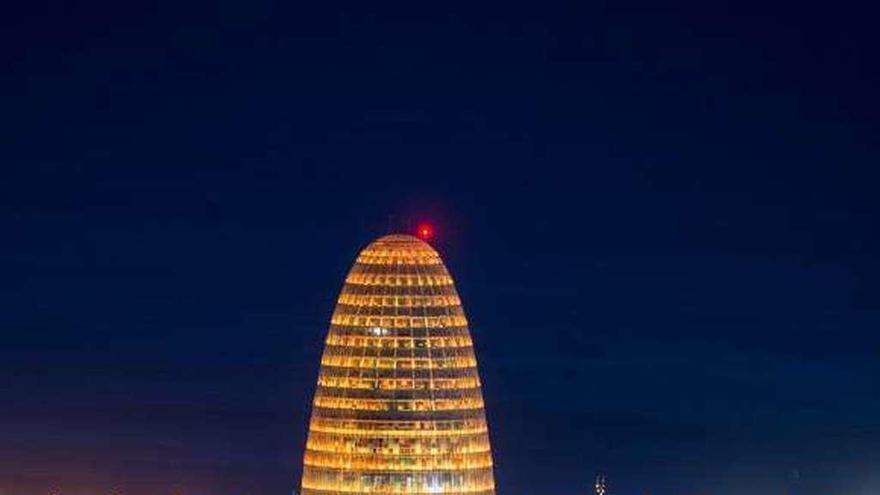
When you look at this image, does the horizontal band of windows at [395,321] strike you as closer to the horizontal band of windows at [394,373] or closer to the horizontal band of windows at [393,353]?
the horizontal band of windows at [393,353]

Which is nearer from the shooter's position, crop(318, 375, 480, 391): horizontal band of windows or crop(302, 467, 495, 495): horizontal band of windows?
crop(318, 375, 480, 391): horizontal band of windows

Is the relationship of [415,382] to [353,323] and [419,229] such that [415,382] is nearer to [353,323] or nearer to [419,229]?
[353,323]

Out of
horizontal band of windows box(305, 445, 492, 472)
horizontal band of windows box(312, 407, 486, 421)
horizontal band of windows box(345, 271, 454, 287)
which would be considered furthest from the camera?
horizontal band of windows box(305, 445, 492, 472)

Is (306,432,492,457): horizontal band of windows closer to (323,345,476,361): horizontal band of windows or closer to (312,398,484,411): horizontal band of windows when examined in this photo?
(312,398,484,411): horizontal band of windows

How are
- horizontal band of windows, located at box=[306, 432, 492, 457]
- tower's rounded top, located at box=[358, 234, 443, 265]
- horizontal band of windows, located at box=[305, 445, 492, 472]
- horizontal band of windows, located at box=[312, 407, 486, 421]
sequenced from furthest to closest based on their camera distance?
horizontal band of windows, located at box=[305, 445, 492, 472] < horizontal band of windows, located at box=[306, 432, 492, 457] < tower's rounded top, located at box=[358, 234, 443, 265] < horizontal band of windows, located at box=[312, 407, 486, 421]

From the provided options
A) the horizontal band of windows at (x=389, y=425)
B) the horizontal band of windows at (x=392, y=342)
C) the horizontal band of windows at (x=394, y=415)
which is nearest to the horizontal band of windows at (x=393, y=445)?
the horizontal band of windows at (x=389, y=425)

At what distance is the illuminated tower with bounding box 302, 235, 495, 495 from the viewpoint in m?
185

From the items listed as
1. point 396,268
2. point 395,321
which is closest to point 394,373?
point 395,321

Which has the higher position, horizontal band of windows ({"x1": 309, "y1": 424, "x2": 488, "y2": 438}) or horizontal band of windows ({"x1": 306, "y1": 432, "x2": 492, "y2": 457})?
horizontal band of windows ({"x1": 309, "y1": 424, "x2": 488, "y2": 438})

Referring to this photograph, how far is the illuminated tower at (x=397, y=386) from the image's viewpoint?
185 metres

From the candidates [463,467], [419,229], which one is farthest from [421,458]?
[419,229]

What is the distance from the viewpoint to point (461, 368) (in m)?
187

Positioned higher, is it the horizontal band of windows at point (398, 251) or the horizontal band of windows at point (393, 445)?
the horizontal band of windows at point (398, 251)

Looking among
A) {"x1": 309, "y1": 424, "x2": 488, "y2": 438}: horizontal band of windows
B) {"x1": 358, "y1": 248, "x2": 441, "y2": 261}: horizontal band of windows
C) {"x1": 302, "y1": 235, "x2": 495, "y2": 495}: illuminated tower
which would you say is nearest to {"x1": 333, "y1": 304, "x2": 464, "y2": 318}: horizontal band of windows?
{"x1": 302, "y1": 235, "x2": 495, "y2": 495}: illuminated tower
